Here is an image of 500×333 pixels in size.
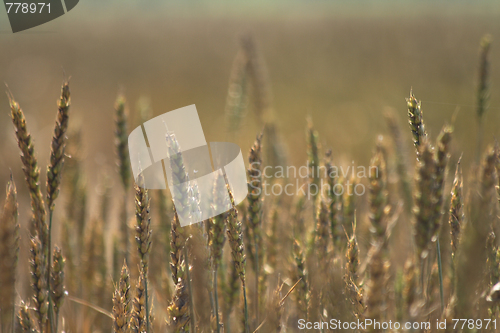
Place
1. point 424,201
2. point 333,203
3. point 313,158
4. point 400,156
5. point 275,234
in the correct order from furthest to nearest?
point 400,156
point 275,234
point 313,158
point 333,203
point 424,201

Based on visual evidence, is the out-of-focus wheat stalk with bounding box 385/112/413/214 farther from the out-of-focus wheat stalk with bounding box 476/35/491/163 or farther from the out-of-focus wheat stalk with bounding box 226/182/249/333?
the out-of-focus wheat stalk with bounding box 226/182/249/333

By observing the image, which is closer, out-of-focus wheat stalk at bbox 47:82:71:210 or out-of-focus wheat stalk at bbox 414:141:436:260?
out-of-focus wheat stalk at bbox 414:141:436:260

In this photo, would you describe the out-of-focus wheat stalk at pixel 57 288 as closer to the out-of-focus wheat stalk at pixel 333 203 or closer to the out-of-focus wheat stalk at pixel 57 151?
the out-of-focus wheat stalk at pixel 57 151

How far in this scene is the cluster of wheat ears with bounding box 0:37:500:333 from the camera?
73 cm

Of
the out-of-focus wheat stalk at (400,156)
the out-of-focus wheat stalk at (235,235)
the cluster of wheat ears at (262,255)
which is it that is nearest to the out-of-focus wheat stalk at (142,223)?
the cluster of wheat ears at (262,255)

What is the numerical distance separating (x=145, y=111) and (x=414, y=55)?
3.72 metres

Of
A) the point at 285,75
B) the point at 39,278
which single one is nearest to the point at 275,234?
the point at 39,278

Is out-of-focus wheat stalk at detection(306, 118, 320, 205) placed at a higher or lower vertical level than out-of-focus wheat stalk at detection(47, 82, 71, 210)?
lower

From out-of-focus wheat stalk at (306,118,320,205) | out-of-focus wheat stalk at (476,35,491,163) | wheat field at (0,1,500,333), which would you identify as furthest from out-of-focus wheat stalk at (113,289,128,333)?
out-of-focus wheat stalk at (476,35,491,163)

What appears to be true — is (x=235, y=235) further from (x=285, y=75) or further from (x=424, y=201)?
(x=285, y=75)

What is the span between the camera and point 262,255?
1.32 m

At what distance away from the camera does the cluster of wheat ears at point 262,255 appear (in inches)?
28.8

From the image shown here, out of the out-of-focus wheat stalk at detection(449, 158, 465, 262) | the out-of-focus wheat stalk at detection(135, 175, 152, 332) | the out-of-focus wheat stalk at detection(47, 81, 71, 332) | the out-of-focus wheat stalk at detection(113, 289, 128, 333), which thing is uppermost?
the out-of-focus wheat stalk at detection(47, 81, 71, 332)

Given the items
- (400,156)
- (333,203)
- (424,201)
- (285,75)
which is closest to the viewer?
(424,201)
